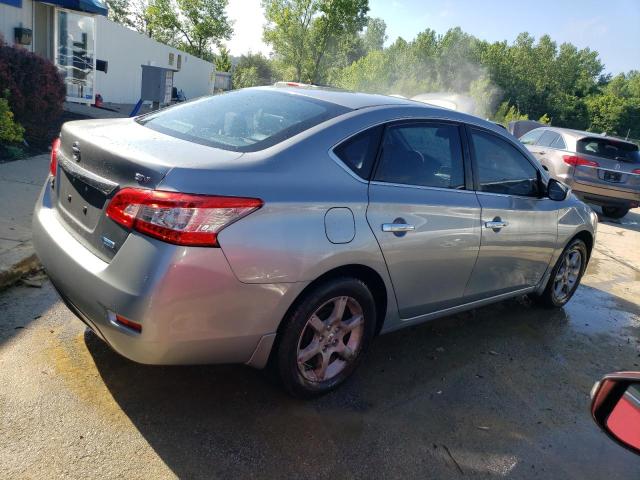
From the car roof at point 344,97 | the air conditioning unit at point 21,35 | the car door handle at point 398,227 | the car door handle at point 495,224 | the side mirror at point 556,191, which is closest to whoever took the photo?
the car door handle at point 398,227

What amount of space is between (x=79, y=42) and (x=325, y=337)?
48.9 feet

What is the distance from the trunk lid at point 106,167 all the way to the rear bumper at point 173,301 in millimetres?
123

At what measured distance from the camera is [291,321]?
2.65 metres

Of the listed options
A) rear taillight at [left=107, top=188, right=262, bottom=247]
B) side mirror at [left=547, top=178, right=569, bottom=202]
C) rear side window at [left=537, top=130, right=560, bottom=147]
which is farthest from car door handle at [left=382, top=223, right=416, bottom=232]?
rear side window at [left=537, top=130, right=560, bottom=147]

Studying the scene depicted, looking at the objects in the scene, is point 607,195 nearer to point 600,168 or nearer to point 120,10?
point 600,168

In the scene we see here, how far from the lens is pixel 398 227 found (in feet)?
9.80

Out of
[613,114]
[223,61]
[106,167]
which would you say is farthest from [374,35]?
[106,167]

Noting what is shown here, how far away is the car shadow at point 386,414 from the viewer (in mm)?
2553

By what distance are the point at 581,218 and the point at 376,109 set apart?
2.66 m

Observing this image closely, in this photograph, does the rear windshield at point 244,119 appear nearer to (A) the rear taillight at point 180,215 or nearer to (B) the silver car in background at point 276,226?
(B) the silver car in background at point 276,226

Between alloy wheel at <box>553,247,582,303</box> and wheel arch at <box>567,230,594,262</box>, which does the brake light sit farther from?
alloy wheel at <box>553,247,582,303</box>

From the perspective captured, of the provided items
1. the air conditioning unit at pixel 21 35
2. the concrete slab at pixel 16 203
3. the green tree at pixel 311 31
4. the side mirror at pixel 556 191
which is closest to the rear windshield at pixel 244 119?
the side mirror at pixel 556 191

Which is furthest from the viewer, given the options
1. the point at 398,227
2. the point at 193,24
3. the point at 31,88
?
the point at 193,24

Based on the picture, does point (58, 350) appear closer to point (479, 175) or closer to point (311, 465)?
point (311, 465)
